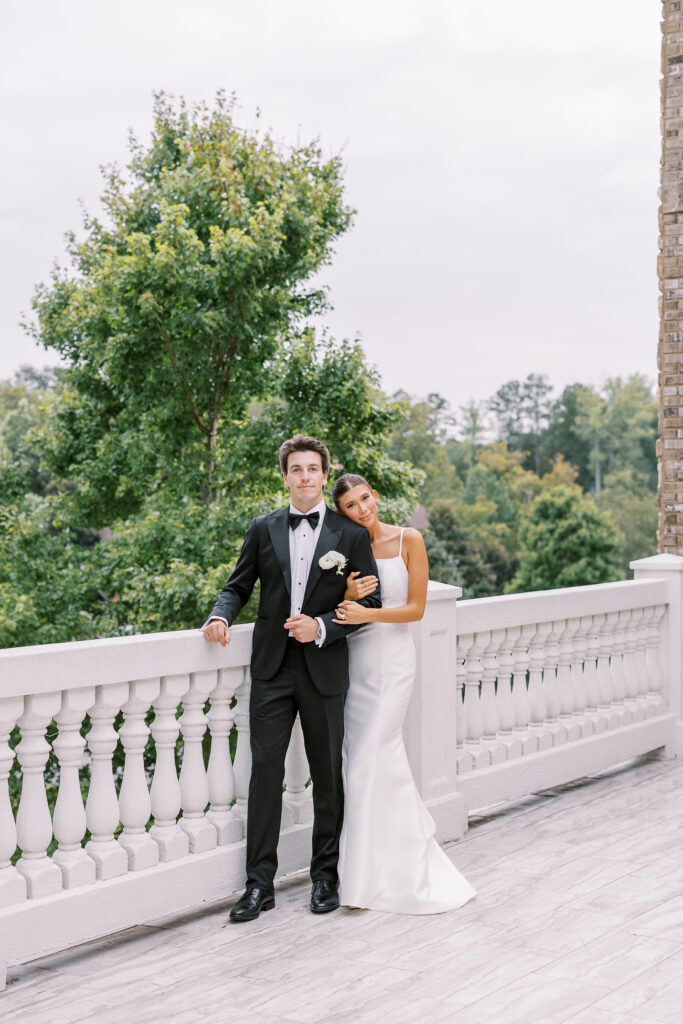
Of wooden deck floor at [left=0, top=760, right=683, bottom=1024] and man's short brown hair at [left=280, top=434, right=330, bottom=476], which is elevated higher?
man's short brown hair at [left=280, top=434, right=330, bottom=476]

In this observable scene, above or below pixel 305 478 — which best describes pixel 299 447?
above

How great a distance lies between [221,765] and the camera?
14.6 ft

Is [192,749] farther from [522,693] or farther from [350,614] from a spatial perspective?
[522,693]

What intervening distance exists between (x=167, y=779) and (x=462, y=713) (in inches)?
74.5

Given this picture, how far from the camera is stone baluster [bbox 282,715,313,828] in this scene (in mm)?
4758

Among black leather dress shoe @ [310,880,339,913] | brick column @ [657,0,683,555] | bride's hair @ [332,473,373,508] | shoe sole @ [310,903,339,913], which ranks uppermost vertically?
brick column @ [657,0,683,555]

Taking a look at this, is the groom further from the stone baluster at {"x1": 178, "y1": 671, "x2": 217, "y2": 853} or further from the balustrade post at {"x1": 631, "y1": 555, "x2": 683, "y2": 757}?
the balustrade post at {"x1": 631, "y1": 555, "x2": 683, "y2": 757}

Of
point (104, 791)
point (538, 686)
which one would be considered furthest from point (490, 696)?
point (104, 791)

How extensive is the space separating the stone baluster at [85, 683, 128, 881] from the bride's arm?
2.80 ft

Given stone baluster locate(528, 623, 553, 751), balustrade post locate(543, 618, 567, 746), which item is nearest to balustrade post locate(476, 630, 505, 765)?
stone baluster locate(528, 623, 553, 751)

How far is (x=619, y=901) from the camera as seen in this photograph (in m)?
4.42

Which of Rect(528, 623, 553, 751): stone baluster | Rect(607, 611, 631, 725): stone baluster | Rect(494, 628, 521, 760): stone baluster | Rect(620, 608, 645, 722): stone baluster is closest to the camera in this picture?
Rect(494, 628, 521, 760): stone baluster

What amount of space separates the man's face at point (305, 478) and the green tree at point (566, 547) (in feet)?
140

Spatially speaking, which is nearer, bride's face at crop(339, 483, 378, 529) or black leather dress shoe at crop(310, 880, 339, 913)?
black leather dress shoe at crop(310, 880, 339, 913)
